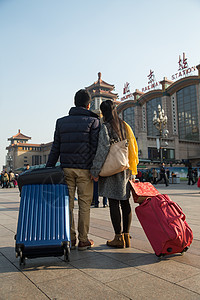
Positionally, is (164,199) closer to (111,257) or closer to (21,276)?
(111,257)

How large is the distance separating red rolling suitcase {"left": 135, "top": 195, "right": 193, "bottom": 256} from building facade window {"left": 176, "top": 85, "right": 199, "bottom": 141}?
47458mm

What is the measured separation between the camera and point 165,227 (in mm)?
2627

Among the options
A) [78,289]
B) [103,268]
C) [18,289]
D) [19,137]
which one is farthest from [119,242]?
[19,137]

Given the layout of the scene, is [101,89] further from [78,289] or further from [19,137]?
[78,289]

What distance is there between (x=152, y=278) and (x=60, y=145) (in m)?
1.83

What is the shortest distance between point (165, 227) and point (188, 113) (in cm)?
4892

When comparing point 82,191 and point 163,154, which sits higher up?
point 163,154

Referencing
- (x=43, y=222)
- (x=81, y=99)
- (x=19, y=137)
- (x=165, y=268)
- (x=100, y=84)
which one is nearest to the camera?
(x=165, y=268)

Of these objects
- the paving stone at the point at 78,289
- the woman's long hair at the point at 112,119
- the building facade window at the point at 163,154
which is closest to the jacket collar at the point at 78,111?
the woman's long hair at the point at 112,119

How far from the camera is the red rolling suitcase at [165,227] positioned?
261 centimetres

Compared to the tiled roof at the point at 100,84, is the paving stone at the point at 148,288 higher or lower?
lower

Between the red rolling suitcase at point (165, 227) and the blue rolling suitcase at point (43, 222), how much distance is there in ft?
2.90

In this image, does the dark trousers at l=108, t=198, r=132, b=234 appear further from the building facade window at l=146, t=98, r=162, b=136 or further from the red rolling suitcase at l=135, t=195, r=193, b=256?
the building facade window at l=146, t=98, r=162, b=136

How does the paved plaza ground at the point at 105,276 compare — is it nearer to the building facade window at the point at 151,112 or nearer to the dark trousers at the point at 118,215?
the dark trousers at the point at 118,215
